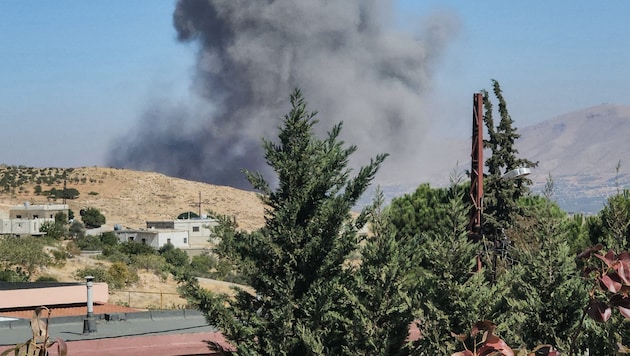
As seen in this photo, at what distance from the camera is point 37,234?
195 ft

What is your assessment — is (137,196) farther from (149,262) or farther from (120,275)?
(120,275)

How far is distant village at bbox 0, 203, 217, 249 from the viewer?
6022cm

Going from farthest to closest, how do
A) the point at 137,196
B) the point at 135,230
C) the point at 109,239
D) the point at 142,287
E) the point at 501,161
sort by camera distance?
the point at 137,196 → the point at 135,230 → the point at 109,239 → the point at 142,287 → the point at 501,161

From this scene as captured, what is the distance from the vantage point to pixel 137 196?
9462cm

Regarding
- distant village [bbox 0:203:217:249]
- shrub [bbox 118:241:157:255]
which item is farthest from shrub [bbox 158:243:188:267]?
distant village [bbox 0:203:217:249]

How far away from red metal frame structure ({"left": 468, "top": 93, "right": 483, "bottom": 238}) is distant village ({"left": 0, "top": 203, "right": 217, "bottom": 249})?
43.1m

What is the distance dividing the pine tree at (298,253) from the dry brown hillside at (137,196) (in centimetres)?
7155

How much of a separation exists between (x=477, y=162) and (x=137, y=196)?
80329mm

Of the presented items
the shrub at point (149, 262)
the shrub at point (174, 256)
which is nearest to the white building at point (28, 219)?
the shrub at point (174, 256)

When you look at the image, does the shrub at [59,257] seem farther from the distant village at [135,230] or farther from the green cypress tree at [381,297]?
the green cypress tree at [381,297]

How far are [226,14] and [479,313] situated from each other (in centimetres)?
15790

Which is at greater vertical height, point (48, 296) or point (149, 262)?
point (149, 262)

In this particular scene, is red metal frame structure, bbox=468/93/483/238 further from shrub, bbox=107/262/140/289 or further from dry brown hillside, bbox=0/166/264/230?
dry brown hillside, bbox=0/166/264/230

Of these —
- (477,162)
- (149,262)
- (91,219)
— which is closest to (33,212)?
(91,219)
